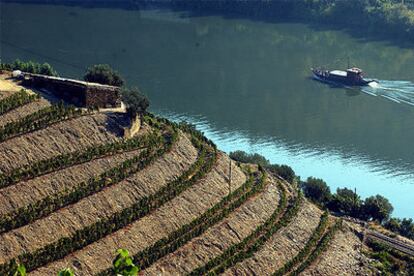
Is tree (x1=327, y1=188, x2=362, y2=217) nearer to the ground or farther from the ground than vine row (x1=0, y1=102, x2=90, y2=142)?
nearer to the ground

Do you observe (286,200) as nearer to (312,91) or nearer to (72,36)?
(312,91)

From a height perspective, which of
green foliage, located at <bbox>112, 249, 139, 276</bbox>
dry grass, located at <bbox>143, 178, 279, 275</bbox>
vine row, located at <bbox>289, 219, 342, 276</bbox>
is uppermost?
green foliage, located at <bbox>112, 249, 139, 276</bbox>

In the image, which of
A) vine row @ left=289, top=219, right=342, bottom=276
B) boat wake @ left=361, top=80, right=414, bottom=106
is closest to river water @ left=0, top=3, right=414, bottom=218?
boat wake @ left=361, top=80, right=414, bottom=106

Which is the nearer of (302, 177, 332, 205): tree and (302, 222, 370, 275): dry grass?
(302, 222, 370, 275): dry grass

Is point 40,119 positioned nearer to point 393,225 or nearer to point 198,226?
point 198,226

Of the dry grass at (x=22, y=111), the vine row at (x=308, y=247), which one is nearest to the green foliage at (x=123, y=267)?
the vine row at (x=308, y=247)

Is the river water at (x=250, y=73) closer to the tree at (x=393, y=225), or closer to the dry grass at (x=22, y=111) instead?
the tree at (x=393, y=225)

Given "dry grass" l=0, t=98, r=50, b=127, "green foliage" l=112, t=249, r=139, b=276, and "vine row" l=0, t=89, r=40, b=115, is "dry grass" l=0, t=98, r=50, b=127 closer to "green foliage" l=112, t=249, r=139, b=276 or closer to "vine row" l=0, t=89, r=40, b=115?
"vine row" l=0, t=89, r=40, b=115
